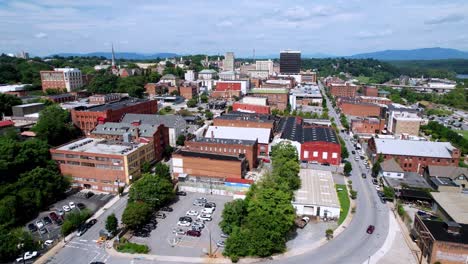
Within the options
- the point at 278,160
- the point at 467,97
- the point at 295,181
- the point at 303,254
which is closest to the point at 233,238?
the point at 303,254

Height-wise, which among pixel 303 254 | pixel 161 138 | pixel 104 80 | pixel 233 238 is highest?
pixel 104 80

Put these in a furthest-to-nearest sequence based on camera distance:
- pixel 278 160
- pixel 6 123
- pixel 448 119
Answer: pixel 448 119, pixel 6 123, pixel 278 160

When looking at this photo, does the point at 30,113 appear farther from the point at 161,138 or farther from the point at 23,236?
the point at 23,236

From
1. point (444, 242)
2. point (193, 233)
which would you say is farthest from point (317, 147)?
point (193, 233)

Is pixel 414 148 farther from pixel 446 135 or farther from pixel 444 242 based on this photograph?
pixel 444 242

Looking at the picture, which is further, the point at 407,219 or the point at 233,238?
the point at 407,219

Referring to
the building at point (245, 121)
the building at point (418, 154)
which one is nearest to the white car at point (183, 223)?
the building at point (418, 154)
